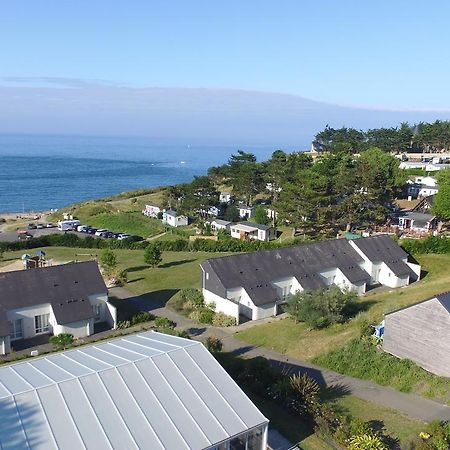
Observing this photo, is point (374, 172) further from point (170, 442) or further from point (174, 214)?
point (170, 442)

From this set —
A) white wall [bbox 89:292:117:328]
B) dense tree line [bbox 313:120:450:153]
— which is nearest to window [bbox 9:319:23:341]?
white wall [bbox 89:292:117:328]

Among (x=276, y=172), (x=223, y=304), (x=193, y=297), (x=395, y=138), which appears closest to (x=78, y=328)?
(x=193, y=297)

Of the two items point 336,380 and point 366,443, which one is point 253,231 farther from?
point 366,443

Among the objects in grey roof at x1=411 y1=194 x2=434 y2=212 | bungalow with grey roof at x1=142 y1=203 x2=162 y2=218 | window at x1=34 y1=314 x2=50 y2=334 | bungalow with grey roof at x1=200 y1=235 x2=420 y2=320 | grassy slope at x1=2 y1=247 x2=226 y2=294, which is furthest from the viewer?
bungalow with grey roof at x1=142 y1=203 x2=162 y2=218

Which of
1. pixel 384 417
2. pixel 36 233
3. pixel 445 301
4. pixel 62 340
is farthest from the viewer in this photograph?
pixel 36 233

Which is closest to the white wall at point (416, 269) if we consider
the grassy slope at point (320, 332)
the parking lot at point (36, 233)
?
the grassy slope at point (320, 332)

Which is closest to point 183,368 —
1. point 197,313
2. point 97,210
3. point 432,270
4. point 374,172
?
point 197,313

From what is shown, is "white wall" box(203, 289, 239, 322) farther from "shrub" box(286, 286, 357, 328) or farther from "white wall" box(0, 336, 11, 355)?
"white wall" box(0, 336, 11, 355)

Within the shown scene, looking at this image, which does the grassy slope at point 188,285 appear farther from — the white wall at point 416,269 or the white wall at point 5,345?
the white wall at point 416,269
